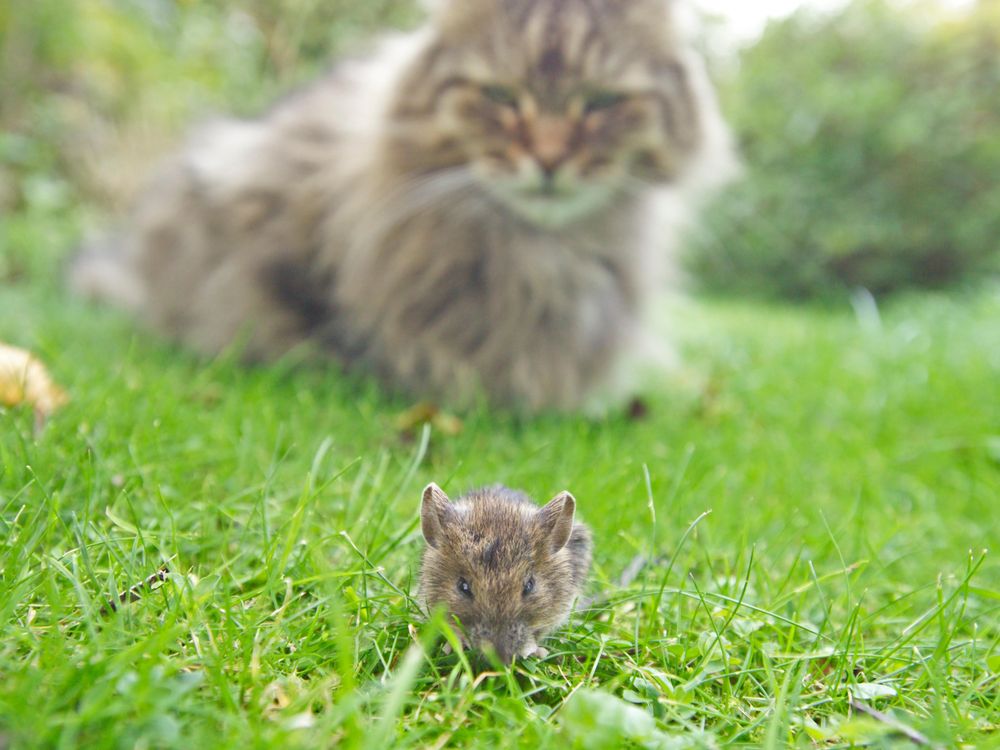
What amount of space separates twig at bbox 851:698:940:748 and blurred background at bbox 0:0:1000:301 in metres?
7.42

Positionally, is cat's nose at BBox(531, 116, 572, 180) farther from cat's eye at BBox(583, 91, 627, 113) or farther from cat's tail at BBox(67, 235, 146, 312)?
cat's tail at BBox(67, 235, 146, 312)

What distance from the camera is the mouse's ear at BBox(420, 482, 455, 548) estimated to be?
1.64 m

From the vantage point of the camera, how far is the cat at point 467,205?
10.8 ft

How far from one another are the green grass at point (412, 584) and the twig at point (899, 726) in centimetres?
3

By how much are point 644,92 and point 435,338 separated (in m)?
1.43

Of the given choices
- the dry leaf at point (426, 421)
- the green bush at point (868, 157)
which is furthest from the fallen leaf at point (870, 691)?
the green bush at point (868, 157)

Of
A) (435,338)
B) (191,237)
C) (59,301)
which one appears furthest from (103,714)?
(59,301)

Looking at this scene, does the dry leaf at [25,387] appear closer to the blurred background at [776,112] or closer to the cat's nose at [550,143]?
the cat's nose at [550,143]

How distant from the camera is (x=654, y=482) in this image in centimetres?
243

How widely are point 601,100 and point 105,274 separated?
410 centimetres

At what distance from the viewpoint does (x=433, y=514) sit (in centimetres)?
165

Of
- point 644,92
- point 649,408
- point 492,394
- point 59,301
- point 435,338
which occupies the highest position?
point 644,92

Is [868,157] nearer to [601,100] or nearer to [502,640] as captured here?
[601,100]

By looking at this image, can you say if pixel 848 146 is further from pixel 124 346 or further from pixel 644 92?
pixel 124 346
